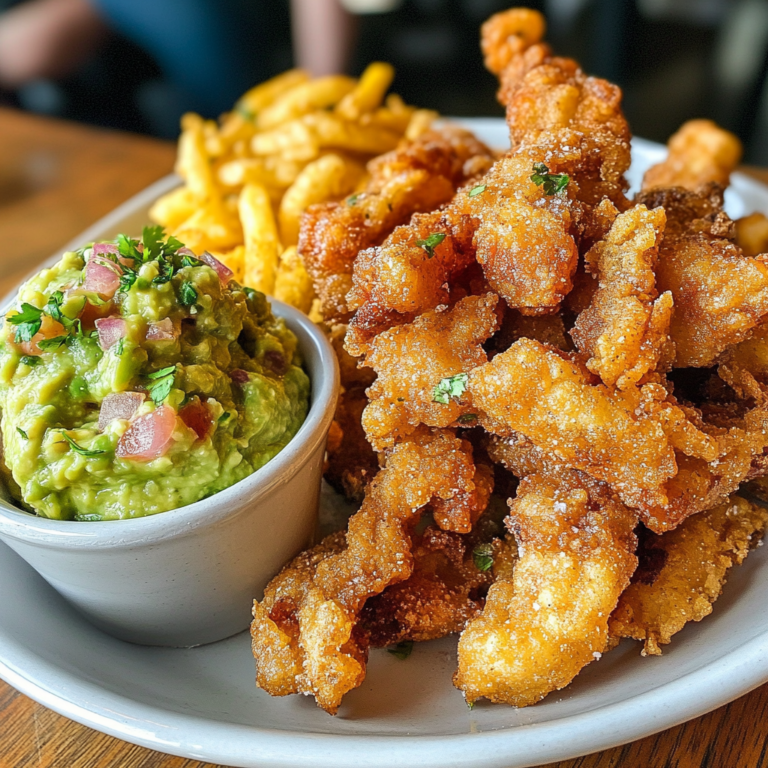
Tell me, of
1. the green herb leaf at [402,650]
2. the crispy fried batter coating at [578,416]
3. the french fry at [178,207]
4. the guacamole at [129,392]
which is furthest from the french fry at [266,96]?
the green herb leaf at [402,650]

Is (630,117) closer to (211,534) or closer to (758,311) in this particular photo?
(758,311)

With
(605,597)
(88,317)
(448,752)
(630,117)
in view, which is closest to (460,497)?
(605,597)

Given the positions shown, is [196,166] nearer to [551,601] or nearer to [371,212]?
[371,212]

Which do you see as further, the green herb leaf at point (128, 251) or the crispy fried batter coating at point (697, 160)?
Answer: the crispy fried batter coating at point (697, 160)

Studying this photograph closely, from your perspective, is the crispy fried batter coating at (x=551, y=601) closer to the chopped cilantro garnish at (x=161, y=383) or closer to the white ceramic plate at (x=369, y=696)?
the white ceramic plate at (x=369, y=696)

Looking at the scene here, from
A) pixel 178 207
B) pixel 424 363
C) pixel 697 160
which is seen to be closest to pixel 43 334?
pixel 424 363

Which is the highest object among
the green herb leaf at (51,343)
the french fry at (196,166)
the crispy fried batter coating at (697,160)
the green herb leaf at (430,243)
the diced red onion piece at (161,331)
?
the green herb leaf at (430,243)

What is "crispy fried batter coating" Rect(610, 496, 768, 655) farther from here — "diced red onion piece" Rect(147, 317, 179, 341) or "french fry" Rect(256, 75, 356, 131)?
"french fry" Rect(256, 75, 356, 131)
